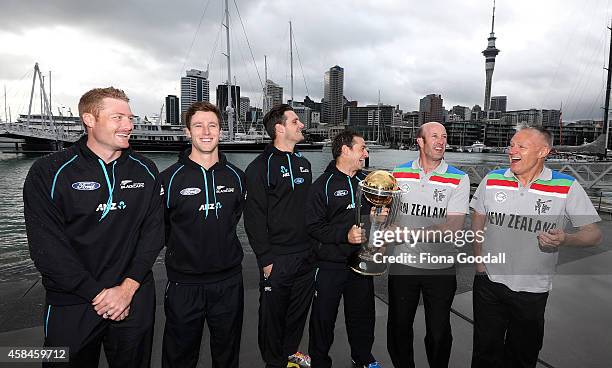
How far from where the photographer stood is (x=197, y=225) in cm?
242

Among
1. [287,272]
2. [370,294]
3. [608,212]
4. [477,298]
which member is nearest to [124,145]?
[287,272]

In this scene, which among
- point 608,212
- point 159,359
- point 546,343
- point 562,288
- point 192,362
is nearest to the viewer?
point 192,362

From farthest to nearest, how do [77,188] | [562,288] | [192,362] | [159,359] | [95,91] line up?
[562,288] < [159,359] < [192,362] < [95,91] < [77,188]

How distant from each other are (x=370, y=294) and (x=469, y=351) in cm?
99

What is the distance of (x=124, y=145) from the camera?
2.15 meters

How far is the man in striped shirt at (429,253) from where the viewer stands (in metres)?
2.50

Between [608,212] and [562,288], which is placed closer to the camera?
[562,288]

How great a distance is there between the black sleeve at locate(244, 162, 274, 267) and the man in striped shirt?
1035 millimetres

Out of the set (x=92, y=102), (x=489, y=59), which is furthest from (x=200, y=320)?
(x=489, y=59)

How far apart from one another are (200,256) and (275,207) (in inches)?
29.2

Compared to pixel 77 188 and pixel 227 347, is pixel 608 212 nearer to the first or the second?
pixel 227 347

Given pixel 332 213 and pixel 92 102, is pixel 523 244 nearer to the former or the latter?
pixel 332 213

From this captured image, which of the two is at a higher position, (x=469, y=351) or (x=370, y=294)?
(x=370, y=294)

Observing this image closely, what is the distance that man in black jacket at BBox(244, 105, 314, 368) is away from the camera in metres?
2.71
